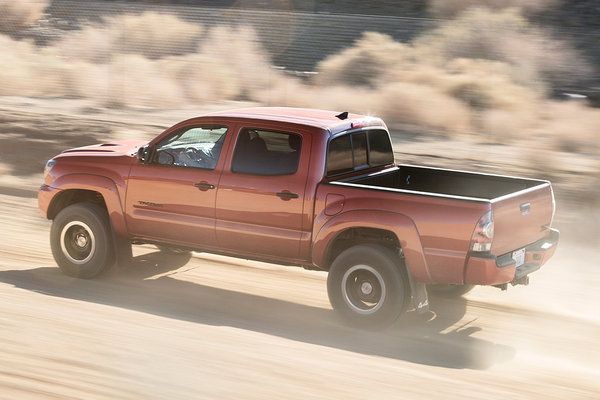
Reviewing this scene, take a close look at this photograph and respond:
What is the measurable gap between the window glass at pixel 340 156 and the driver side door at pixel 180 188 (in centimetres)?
101

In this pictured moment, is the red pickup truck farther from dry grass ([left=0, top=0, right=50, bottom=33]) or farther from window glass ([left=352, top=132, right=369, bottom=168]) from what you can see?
dry grass ([left=0, top=0, right=50, bottom=33])

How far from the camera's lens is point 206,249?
8406mm

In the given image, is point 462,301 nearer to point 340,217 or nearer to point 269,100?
point 340,217

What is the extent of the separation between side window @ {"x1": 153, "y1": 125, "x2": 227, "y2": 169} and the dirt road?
1309 mm

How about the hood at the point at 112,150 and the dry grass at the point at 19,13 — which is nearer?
the hood at the point at 112,150

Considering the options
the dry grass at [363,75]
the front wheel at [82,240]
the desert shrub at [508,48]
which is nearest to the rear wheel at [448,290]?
the front wheel at [82,240]

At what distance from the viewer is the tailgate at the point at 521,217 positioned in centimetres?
708

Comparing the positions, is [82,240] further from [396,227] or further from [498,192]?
[498,192]

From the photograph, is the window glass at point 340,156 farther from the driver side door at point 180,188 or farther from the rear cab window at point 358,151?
the driver side door at point 180,188

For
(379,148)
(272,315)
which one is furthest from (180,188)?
(379,148)

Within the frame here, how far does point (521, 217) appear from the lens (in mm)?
7441

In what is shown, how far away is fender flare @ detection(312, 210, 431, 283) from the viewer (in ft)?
23.6

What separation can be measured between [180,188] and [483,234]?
2.91 m

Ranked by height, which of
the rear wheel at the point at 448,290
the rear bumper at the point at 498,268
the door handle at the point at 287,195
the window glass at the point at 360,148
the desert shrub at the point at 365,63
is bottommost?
the rear wheel at the point at 448,290
